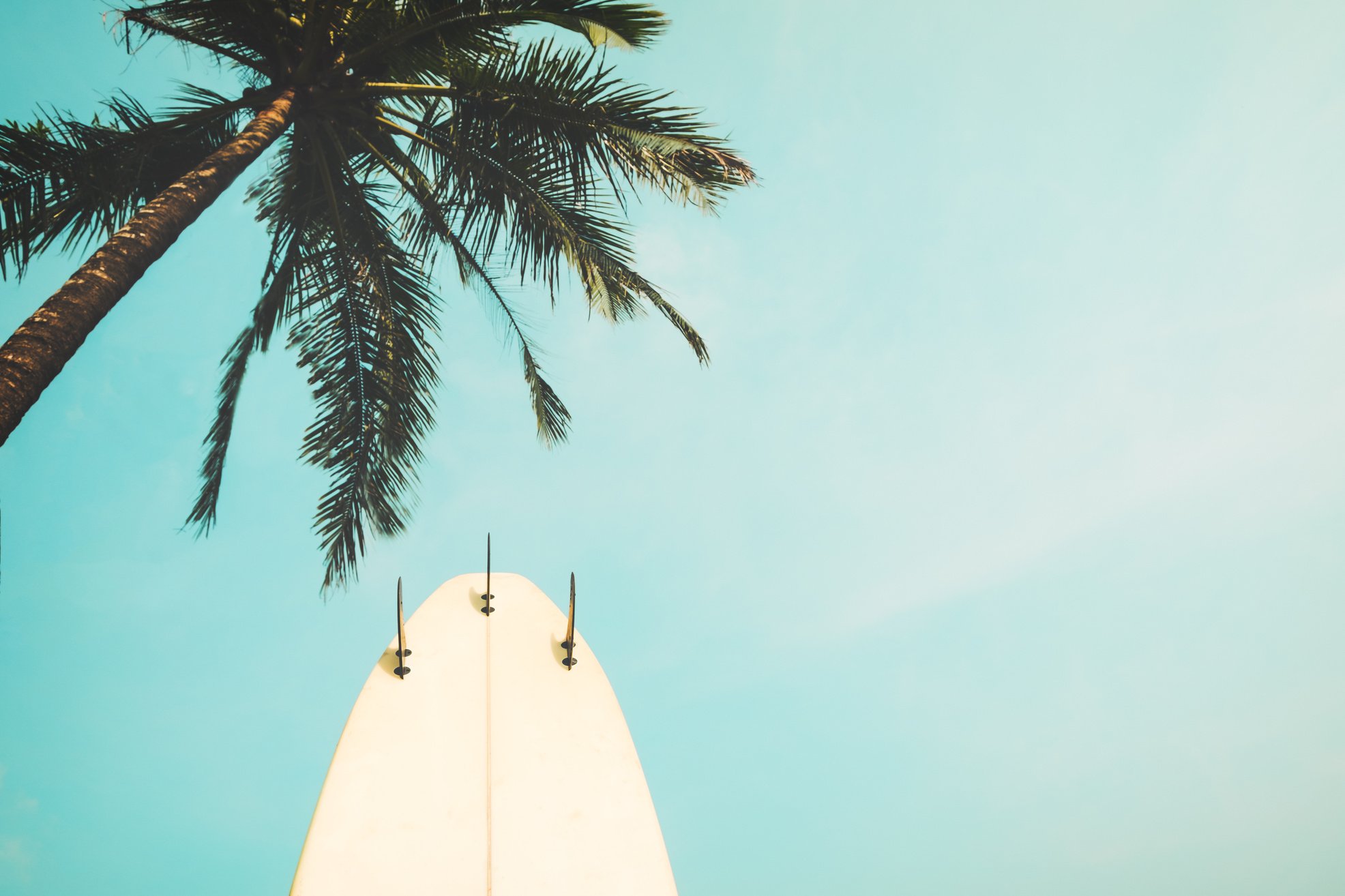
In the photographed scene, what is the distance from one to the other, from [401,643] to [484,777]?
798mm

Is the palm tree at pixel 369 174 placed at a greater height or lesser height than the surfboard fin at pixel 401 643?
greater

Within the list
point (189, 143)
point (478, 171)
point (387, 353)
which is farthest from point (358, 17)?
point (387, 353)

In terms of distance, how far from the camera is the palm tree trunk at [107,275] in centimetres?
307

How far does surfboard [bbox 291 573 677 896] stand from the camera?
10.5 feet

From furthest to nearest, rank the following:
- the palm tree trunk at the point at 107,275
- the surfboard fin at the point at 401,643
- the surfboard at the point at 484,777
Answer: the surfboard fin at the point at 401,643
the surfboard at the point at 484,777
the palm tree trunk at the point at 107,275

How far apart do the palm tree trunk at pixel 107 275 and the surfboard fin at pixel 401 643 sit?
64.9 inches

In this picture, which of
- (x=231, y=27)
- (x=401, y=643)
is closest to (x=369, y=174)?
(x=231, y=27)

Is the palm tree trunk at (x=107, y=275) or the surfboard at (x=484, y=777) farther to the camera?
the surfboard at (x=484, y=777)

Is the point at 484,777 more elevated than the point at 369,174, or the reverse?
the point at 369,174

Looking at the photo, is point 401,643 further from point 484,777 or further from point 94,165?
point 94,165

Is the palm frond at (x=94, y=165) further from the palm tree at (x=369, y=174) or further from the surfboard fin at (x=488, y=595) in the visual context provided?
the surfboard fin at (x=488, y=595)

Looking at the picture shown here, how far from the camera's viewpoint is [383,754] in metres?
3.55

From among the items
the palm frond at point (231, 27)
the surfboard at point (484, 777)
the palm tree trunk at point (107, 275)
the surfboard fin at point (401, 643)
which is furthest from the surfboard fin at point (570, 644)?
the palm frond at point (231, 27)

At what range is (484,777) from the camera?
3545mm
